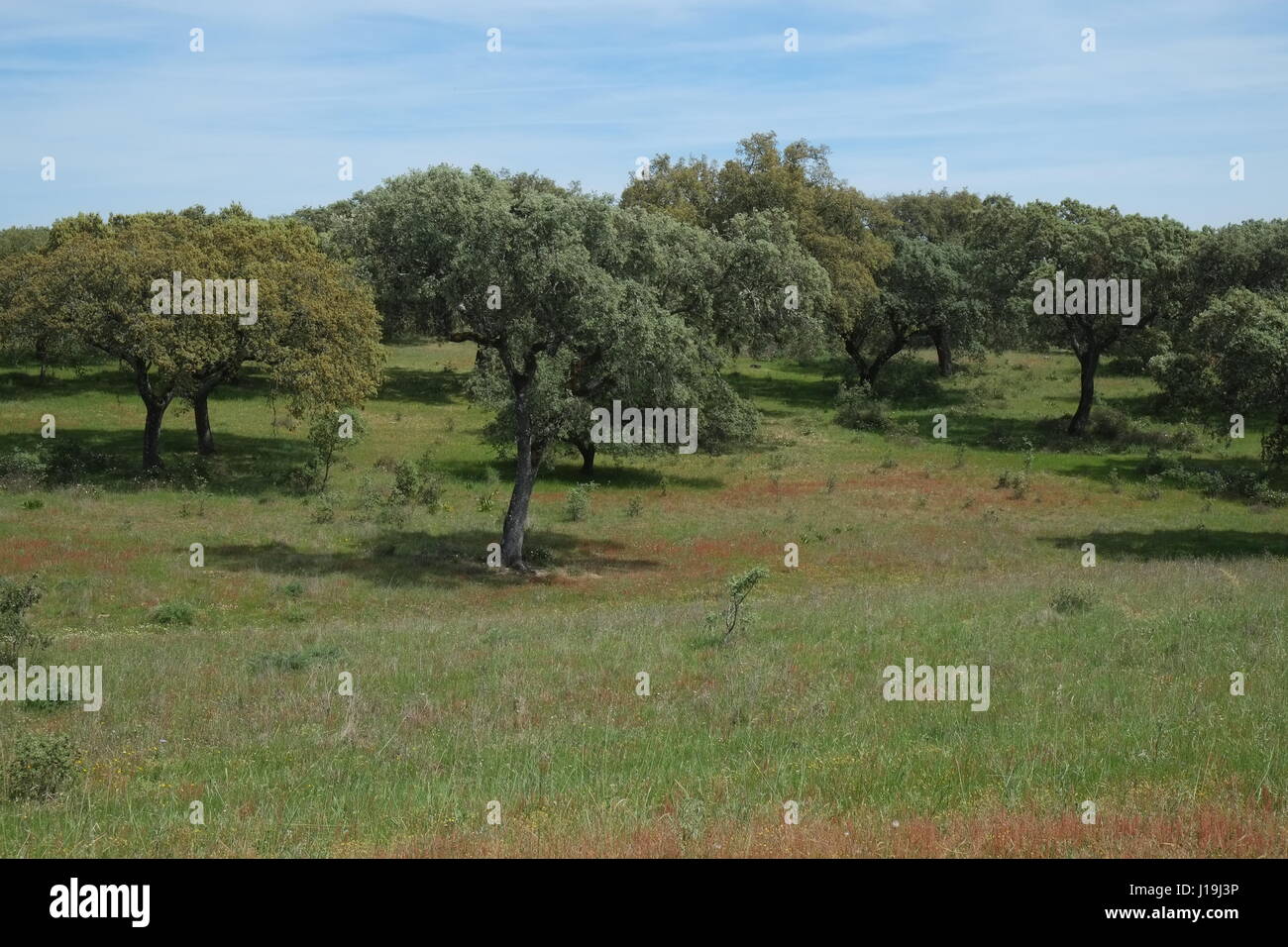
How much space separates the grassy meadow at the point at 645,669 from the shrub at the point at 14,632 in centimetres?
69

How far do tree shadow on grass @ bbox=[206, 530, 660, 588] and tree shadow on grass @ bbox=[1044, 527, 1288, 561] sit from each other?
1606cm

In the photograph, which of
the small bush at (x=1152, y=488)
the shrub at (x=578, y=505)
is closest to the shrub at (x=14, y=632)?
the shrub at (x=578, y=505)

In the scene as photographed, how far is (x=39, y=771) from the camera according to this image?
10.7 m

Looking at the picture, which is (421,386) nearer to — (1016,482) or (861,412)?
(861,412)

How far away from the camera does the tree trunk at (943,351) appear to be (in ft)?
237

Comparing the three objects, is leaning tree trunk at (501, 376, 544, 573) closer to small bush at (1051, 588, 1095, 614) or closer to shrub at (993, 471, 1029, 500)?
small bush at (1051, 588, 1095, 614)

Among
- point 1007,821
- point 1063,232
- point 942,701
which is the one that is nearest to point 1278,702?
point 942,701

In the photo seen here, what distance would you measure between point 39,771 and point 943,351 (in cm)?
7232

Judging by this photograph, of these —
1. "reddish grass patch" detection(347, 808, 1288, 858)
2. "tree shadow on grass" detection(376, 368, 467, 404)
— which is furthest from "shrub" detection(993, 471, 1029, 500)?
"reddish grass patch" detection(347, 808, 1288, 858)

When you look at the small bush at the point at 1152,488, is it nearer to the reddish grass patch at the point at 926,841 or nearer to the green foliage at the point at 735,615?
the green foliage at the point at 735,615

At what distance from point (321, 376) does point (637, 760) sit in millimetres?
35421

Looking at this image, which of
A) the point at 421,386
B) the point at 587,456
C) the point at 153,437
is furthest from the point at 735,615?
the point at 421,386
